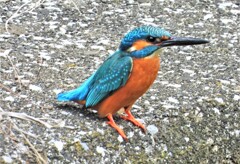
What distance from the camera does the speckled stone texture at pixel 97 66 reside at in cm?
257

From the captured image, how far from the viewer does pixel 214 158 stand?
9.36ft

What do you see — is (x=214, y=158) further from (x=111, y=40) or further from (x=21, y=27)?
(x=21, y=27)

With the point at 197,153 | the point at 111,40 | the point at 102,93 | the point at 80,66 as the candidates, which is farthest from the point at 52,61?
the point at 197,153

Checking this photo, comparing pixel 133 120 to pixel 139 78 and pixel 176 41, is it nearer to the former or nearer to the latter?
pixel 139 78

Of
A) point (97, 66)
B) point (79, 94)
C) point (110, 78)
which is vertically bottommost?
point (97, 66)

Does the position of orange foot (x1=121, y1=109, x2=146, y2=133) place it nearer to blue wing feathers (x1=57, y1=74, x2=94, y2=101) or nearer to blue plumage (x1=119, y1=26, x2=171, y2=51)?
blue wing feathers (x1=57, y1=74, x2=94, y2=101)

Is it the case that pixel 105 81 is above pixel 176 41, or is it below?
below

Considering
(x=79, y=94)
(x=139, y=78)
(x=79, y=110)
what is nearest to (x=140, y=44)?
(x=139, y=78)

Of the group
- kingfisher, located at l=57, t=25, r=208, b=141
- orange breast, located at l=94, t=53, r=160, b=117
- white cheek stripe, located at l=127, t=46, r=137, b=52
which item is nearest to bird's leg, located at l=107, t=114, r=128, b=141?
kingfisher, located at l=57, t=25, r=208, b=141

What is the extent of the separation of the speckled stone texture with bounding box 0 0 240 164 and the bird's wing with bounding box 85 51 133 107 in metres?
0.13

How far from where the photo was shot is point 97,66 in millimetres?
3324

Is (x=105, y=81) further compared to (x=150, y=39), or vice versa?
(x=105, y=81)

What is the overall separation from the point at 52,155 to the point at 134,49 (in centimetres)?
54

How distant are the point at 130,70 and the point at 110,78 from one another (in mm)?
115
